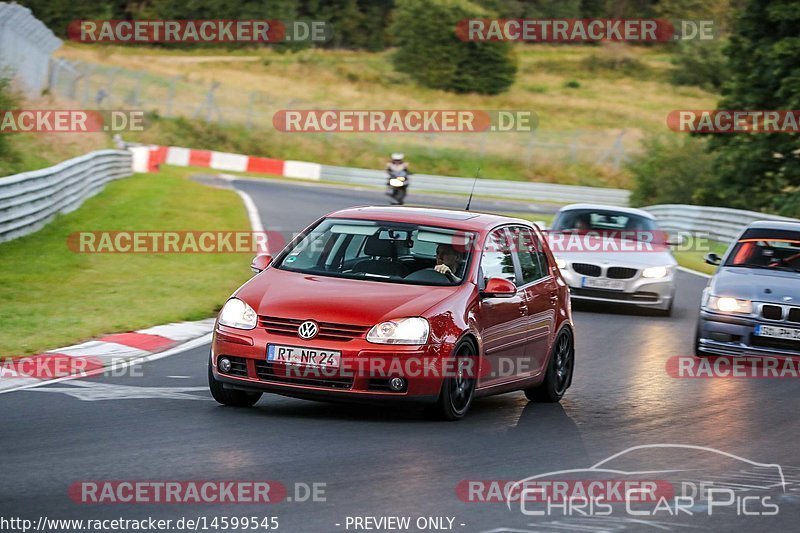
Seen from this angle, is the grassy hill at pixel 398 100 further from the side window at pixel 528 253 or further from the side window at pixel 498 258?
the side window at pixel 498 258

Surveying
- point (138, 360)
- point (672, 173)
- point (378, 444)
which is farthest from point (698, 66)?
point (378, 444)

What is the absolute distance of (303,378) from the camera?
29.3ft

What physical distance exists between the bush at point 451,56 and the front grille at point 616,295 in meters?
69.5

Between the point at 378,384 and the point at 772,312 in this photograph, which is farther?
the point at 772,312

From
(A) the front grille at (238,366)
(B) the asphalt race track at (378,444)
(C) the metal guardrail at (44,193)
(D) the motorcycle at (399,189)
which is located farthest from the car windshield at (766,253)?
(D) the motorcycle at (399,189)

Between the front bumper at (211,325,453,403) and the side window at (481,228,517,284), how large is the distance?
1.17 metres

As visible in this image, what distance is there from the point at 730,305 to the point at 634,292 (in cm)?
464

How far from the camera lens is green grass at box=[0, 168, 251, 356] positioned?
13.5 m

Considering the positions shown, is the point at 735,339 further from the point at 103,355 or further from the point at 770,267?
the point at 103,355

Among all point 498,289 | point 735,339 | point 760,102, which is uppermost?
point 760,102

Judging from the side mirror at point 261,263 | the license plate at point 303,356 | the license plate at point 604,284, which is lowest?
the license plate at point 604,284

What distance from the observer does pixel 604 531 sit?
20.6 feet

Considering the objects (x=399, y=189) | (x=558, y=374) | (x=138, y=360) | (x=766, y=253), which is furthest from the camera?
(x=399, y=189)

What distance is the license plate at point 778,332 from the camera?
1335 centimetres
